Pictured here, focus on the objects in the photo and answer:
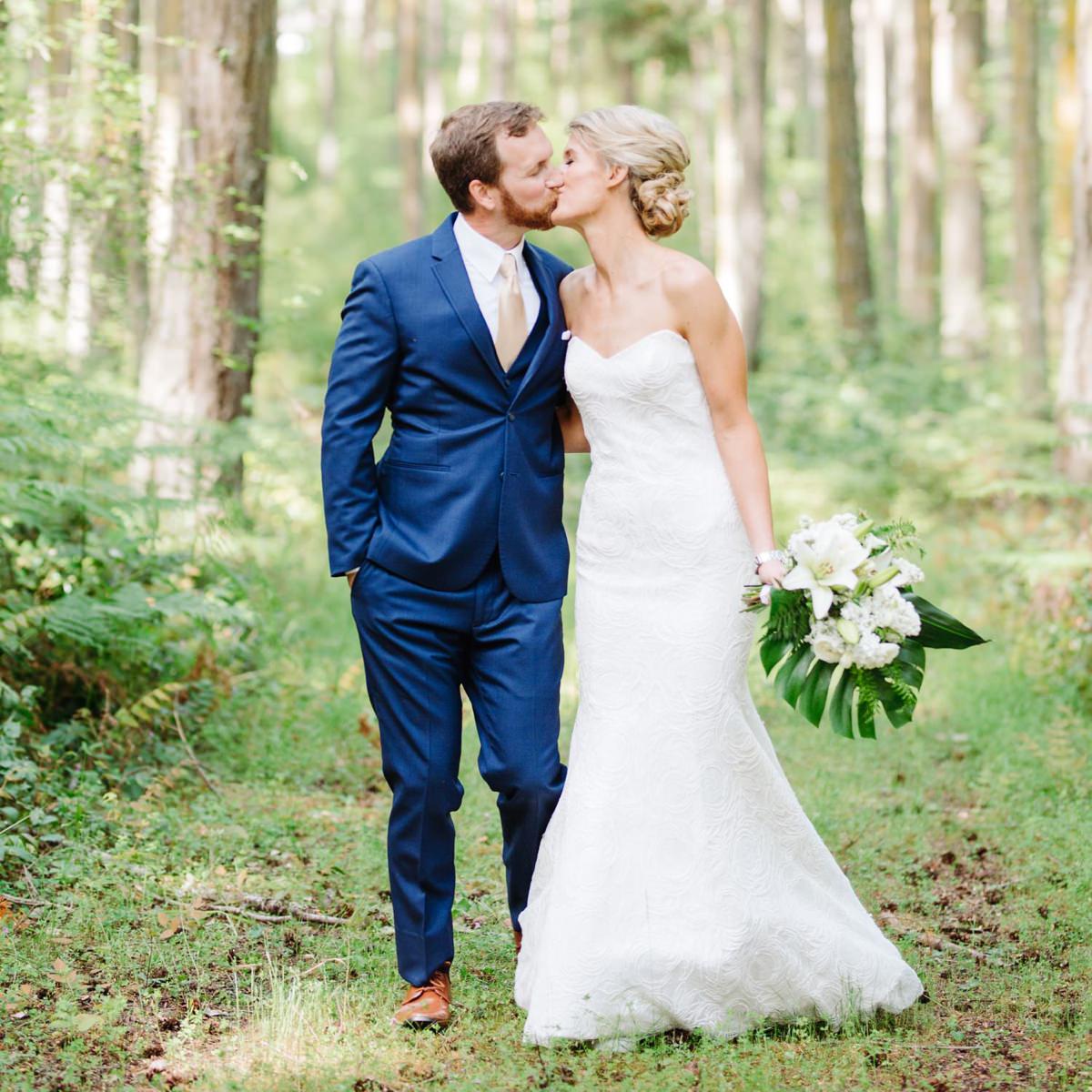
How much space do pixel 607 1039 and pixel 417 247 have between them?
7.22 feet

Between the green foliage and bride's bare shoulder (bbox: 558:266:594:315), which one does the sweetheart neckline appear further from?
the green foliage

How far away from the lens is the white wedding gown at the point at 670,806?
146 inches

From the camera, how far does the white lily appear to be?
3.61 metres

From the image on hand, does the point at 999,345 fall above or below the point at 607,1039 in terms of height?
above

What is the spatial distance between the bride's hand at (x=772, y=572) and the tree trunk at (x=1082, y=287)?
18.8ft

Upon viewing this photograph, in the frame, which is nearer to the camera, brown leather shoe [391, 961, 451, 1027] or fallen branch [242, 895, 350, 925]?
brown leather shoe [391, 961, 451, 1027]

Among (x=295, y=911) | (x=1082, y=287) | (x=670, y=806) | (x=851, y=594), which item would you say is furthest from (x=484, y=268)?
(x=1082, y=287)

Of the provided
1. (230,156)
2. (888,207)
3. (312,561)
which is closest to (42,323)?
(312,561)

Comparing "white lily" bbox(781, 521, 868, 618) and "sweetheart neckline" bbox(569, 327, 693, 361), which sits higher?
"sweetheart neckline" bbox(569, 327, 693, 361)

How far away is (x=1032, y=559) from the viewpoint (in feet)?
24.6

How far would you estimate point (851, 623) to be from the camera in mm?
3625

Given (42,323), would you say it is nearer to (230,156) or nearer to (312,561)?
(312,561)

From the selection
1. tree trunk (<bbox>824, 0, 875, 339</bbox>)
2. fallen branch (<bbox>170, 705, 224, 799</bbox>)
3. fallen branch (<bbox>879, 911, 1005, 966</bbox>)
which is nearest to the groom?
fallen branch (<bbox>879, 911, 1005, 966</bbox>)

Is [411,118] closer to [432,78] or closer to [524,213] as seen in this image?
[432,78]
